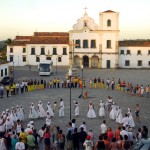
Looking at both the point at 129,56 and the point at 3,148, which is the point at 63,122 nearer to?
the point at 3,148

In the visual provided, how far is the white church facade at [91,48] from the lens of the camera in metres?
67.2

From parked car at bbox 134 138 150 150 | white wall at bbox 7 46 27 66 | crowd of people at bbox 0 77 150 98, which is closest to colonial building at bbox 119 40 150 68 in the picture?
white wall at bbox 7 46 27 66

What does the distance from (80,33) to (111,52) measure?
6.39 meters

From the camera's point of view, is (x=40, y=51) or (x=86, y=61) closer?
(x=86, y=61)

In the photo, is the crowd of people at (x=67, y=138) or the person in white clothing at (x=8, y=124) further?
the person in white clothing at (x=8, y=124)

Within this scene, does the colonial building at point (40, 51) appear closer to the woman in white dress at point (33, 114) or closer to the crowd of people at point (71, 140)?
the woman in white dress at point (33, 114)

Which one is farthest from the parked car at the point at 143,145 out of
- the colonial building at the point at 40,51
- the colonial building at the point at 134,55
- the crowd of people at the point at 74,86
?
the colonial building at the point at 40,51

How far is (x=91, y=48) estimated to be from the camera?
2670 inches

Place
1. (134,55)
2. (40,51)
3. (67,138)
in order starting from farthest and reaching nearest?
(40,51) → (134,55) → (67,138)

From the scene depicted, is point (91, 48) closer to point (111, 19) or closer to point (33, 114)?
point (111, 19)

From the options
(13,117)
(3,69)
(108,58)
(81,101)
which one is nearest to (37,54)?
(108,58)

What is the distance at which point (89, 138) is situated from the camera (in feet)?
58.2

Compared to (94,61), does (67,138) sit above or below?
below

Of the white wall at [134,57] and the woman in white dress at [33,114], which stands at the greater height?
the white wall at [134,57]
